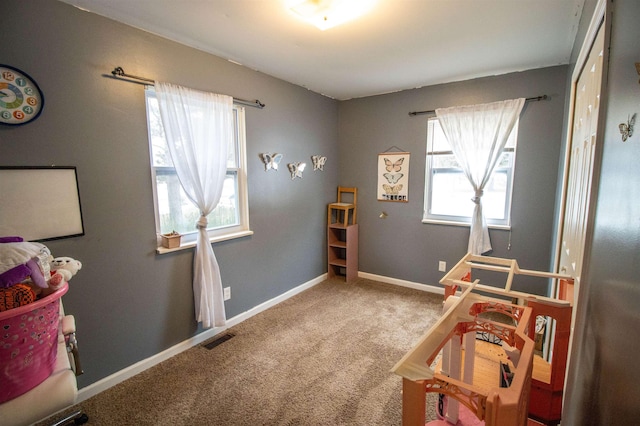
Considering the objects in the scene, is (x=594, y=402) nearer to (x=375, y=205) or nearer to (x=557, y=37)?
(x=557, y=37)

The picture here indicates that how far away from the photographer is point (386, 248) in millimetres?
3754

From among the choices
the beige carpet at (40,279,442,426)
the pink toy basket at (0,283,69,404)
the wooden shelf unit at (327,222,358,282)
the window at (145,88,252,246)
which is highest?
the window at (145,88,252,246)

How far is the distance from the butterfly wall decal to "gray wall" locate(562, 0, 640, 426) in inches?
97.8

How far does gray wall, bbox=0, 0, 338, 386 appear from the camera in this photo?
158 centimetres

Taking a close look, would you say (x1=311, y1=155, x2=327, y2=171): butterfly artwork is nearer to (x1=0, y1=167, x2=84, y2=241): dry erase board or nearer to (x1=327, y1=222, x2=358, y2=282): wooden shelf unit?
(x1=327, y1=222, x2=358, y2=282): wooden shelf unit

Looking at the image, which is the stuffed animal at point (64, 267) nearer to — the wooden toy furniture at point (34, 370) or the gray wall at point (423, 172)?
the wooden toy furniture at point (34, 370)

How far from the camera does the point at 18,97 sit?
1.50 m

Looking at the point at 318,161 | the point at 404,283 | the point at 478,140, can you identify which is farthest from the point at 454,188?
the point at 318,161

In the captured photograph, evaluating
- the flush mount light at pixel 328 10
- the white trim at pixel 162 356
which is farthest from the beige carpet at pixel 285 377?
the flush mount light at pixel 328 10

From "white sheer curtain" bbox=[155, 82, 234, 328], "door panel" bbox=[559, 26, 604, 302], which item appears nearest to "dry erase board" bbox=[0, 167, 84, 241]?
"white sheer curtain" bbox=[155, 82, 234, 328]

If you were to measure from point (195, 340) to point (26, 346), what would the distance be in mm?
1529

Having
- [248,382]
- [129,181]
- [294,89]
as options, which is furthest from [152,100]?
[248,382]

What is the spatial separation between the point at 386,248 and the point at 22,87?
11.5 ft

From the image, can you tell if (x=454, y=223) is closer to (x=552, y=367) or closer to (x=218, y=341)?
(x=552, y=367)
